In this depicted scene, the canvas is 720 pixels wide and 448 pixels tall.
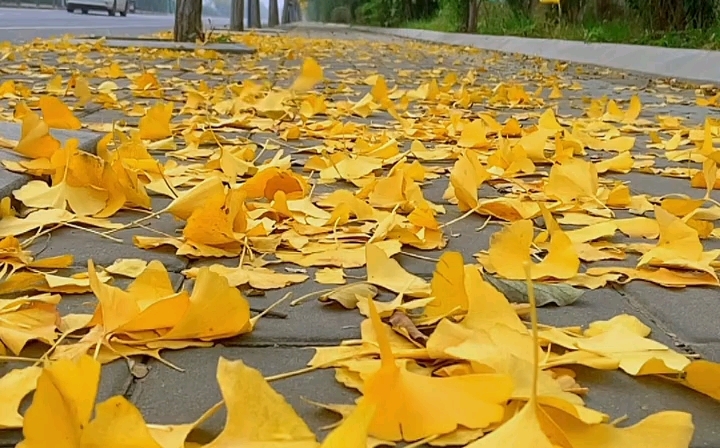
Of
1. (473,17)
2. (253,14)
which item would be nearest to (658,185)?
(473,17)

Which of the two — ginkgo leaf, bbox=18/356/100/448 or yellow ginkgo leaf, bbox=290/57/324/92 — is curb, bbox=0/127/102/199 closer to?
yellow ginkgo leaf, bbox=290/57/324/92

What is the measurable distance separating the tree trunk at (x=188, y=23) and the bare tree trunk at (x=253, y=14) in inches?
563

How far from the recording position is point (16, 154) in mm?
2104

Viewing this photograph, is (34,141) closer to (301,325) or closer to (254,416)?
(301,325)

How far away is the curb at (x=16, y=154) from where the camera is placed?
6.01ft

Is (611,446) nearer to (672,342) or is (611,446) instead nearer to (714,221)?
(672,342)

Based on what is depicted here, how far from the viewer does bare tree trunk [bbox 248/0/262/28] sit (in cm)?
2458

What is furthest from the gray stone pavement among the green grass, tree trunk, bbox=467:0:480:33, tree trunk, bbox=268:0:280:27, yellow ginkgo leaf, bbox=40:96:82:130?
tree trunk, bbox=268:0:280:27

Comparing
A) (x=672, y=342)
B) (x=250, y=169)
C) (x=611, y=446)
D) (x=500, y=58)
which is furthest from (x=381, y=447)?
(x=500, y=58)

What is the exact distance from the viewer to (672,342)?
1250mm

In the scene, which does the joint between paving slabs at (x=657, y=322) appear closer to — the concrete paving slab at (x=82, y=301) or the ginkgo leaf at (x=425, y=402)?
the ginkgo leaf at (x=425, y=402)

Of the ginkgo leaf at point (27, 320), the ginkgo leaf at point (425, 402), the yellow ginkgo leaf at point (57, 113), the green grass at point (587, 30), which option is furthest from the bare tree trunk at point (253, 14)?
the ginkgo leaf at point (425, 402)

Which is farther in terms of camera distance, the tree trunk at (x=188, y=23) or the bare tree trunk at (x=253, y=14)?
the bare tree trunk at (x=253, y=14)

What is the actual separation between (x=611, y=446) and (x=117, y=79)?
5.24 meters
